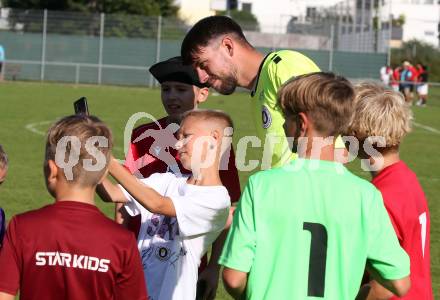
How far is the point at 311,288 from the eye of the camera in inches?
143

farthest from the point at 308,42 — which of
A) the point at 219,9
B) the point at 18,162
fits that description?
the point at 18,162

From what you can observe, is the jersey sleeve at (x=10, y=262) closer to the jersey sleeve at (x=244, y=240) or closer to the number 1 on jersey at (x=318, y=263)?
the jersey sleeve at (x=244, y=240)

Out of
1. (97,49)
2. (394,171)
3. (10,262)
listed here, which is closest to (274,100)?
(394,171)

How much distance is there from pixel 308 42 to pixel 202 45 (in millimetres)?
43906

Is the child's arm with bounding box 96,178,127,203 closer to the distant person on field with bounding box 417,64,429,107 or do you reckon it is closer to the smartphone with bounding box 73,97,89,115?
the smartphone with bounding box 73,97,89,115

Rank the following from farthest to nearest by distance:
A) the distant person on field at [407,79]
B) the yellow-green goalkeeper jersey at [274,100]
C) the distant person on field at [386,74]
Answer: the distant person on field at [386,74] < the distant person on field at [407,79] < the yellow-green goalkeeper jersey at [274,100]

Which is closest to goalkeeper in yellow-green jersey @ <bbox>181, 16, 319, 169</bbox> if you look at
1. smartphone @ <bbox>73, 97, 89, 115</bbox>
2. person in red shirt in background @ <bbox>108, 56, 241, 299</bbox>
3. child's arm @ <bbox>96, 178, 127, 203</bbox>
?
person in red shirt in background @ <bbox>108, 56, 241, 299</bbox>

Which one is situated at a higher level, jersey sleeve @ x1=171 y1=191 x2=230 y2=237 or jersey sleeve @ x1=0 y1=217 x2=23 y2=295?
jersey sleeve @ x1=171 y1=191 x2=230 y2=237

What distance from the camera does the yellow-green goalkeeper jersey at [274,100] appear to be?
474 centimetres

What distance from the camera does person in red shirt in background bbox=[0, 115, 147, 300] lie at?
11.8 ft

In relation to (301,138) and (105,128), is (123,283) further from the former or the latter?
(301,138)

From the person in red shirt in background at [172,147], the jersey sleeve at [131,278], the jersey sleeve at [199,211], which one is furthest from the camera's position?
the person in red shirt in background at [172,147]

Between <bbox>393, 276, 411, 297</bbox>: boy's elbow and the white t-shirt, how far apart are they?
1.04 meters

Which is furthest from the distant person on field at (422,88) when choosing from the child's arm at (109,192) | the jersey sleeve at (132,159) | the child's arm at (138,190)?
the child's arm at (138,190)
